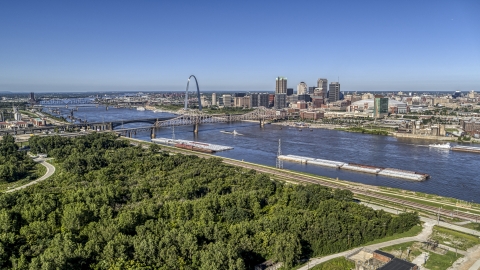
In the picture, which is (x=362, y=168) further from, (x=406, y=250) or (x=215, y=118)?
(x=215, y=118)

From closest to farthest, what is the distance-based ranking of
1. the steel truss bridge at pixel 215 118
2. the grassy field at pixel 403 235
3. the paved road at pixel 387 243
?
1. the paved road at pixel 387 243
2. the grassy field at pixel 403 235
3. the steel truss bridge at pixel 215 118

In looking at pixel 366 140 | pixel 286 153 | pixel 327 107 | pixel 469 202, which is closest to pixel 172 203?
pixel 469 202

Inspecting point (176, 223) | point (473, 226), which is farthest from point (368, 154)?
point (176, 223)

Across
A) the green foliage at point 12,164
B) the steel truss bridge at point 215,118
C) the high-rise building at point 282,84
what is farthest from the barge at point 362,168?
the high-rise building at point 282,84

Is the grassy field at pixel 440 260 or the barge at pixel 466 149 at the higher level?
the barge at pixel 466 149

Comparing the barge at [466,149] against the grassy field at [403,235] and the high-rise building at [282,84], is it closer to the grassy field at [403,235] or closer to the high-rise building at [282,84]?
the grassy field at [403,235]

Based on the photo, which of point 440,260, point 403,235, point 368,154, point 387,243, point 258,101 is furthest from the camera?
point 258,101

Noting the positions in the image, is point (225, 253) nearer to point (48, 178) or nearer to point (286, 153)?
point (48, 178)

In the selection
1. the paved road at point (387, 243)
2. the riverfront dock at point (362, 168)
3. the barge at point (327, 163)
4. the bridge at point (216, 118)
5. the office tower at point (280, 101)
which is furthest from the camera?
the office tower at point (280, 101)
